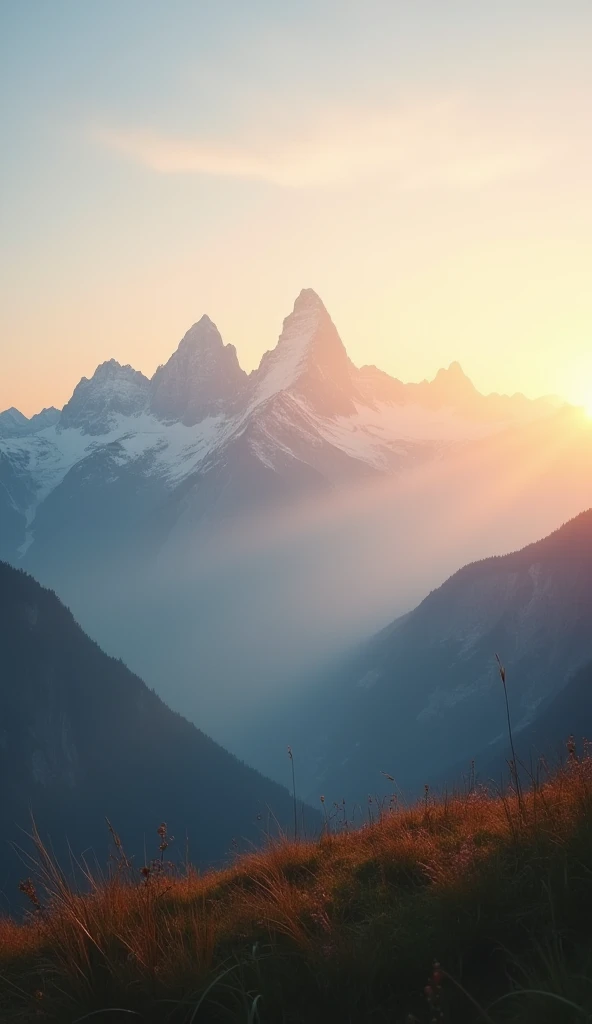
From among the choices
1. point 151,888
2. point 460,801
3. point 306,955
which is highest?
→ point 151,888

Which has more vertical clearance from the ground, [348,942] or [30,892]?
[30,892]

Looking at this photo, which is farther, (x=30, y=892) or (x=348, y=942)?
(x=30, y=892)

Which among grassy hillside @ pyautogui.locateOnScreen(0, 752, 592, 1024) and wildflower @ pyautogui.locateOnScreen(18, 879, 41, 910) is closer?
grassy hillside @ pyautogui.locateOnScreen(0, 752, 592, 1024)

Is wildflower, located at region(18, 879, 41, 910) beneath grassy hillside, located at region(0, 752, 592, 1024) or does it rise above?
above

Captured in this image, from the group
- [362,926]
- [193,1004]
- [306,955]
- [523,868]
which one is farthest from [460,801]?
[193,1004]

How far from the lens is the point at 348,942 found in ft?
20.2

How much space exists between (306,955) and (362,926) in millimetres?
701

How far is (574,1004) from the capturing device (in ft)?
15.3

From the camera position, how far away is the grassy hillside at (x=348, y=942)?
5645 millimetres

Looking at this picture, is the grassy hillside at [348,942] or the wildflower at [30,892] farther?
the wildflower at [30,892]

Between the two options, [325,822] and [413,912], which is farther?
[325,822]

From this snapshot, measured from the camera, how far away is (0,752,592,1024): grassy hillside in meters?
5.64

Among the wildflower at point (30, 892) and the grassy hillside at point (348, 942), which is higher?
the wildflower at point (30, 892)

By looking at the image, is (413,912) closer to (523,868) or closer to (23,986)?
(523,868)
